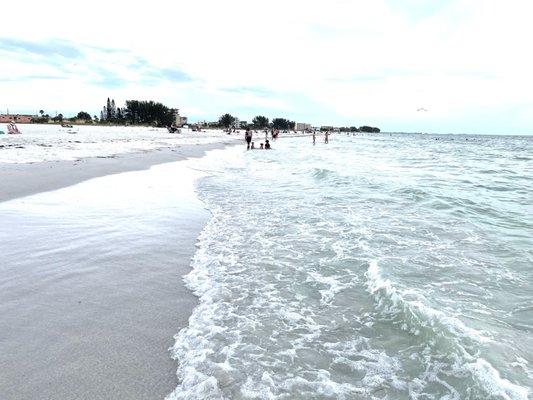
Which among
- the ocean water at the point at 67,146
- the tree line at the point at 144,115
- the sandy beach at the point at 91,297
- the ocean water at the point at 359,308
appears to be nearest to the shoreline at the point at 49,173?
the sandy beach at the point at 91,297

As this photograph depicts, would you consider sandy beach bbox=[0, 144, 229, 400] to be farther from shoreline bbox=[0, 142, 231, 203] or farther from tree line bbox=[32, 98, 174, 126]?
tree line bbox=[32, 98, 174, 126]

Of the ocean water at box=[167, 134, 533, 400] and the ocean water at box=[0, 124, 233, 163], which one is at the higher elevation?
the ocean water at box=[0, 124, 233, 163]

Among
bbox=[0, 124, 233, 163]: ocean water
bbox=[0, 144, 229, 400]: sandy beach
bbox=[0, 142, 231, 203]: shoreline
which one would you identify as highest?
bbox=[0, 124, 233, 163]: ocean water

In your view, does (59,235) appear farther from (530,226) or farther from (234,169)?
(234,169)

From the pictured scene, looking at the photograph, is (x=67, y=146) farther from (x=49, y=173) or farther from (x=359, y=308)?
(x=359, y=308)

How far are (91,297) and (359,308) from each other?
4.16m

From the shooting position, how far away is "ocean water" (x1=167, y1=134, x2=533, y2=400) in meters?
4.21

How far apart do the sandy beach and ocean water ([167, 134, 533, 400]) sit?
0.42 meters

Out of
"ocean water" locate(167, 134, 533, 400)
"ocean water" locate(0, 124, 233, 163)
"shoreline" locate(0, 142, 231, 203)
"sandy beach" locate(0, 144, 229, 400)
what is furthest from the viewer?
"ocean water" locate(0, 124, 233, 163)

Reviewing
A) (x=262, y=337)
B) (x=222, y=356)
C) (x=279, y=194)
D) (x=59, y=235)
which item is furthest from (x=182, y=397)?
(x=279, y=194)

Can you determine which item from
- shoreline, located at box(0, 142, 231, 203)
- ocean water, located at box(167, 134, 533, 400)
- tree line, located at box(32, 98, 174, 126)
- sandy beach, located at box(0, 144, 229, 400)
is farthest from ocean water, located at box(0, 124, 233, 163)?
tree line, located at box(32, 98, 174, 126)

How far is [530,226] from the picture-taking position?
11578 millimetres

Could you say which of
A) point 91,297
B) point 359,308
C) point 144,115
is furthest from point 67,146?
point 144,115

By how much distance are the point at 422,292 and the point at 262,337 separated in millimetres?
3055
